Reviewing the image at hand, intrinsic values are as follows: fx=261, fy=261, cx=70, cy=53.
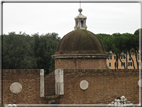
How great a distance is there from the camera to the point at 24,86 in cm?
1457

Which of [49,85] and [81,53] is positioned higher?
[81,53]

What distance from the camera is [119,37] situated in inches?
1508

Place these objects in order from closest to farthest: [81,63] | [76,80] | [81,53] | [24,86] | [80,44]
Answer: [24,86], [76,80], [81,53], [81,63], [80,44]

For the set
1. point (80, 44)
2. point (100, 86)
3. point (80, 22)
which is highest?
point (80, 22)

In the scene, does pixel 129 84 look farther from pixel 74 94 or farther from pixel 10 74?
pixel 10 74

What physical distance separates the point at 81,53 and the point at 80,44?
0.69 meters

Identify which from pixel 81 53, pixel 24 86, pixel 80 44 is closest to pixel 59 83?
pixel 24 86

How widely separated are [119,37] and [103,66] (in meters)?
20.1

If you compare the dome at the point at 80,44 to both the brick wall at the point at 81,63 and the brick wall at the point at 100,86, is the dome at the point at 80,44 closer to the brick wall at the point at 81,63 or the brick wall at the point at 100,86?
the brick wall at the point at 81,63

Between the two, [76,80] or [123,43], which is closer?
[76,80]

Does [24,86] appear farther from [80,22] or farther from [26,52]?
[26,52]

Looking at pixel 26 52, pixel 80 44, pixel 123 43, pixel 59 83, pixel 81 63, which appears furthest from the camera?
pixel 123 43

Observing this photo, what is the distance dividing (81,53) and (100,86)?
9.65ft

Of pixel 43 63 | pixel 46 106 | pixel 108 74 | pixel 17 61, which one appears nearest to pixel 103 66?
pixel 108 74
